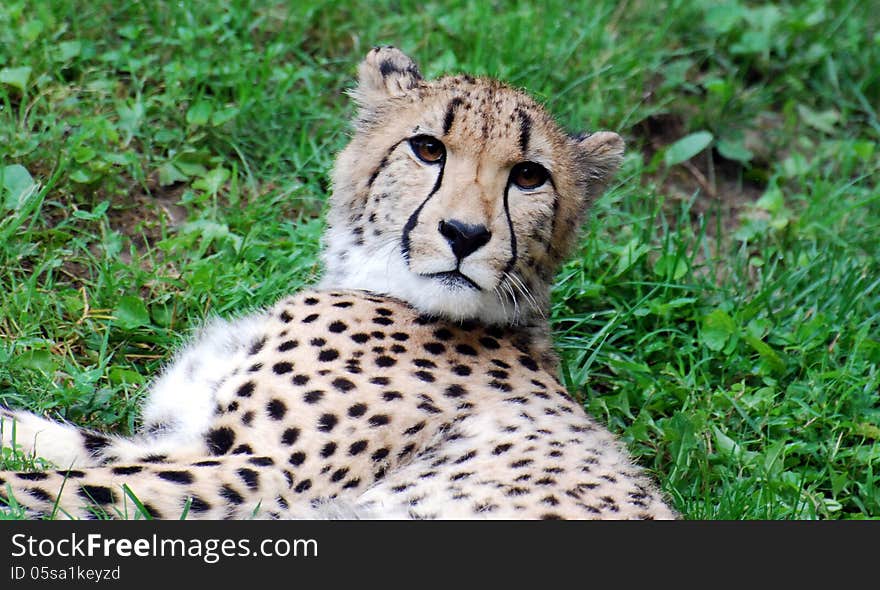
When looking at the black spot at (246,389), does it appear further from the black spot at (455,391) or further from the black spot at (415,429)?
the black spot at (455,391)

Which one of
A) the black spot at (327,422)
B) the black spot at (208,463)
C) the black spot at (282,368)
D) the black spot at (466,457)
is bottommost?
the black spot at (208,463)

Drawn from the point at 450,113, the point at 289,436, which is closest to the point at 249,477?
the point at 289,436

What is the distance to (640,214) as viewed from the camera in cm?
579

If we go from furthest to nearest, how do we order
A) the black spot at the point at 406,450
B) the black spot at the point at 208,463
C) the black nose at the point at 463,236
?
the black nose at the point at 463,236
the black spot at the point at 406,450
the black spot at the point at 208,463

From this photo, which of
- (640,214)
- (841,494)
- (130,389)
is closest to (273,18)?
(640,214)

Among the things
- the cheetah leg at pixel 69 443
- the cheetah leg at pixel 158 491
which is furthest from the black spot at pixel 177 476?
the cheetah leg at pixel 69 443

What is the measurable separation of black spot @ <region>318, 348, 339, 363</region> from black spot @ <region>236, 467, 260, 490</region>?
0.48m

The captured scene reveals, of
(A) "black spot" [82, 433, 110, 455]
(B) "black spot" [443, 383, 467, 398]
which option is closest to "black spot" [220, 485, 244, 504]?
(A) "black spot" [82, 433, 110, 455]

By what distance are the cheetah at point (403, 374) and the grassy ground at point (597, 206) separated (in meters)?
0.53

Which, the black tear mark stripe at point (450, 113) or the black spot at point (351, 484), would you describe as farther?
the black tear mark stripe at point (450, 113)

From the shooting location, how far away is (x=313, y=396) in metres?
3.69

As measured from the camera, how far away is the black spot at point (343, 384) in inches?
147

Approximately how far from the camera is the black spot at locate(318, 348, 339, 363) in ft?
12.6

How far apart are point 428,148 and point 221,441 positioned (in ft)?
3.84
